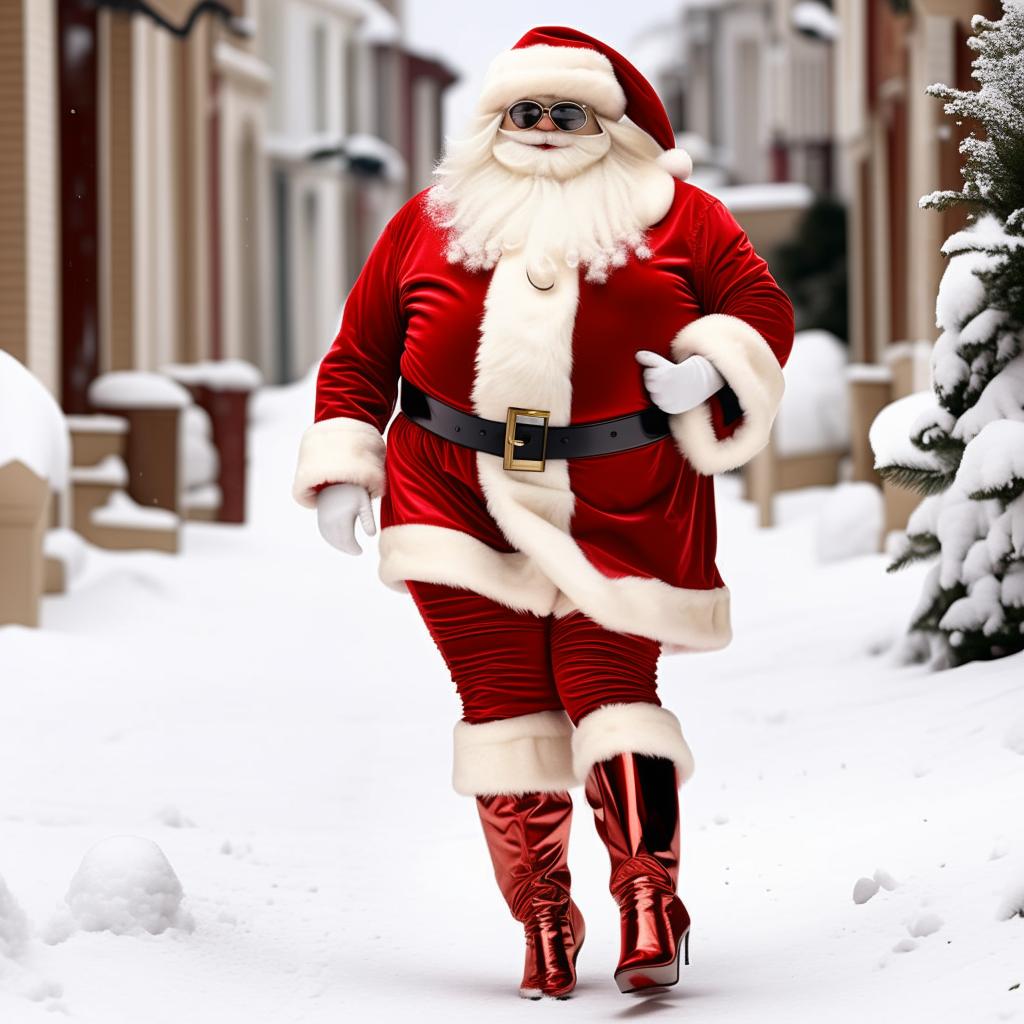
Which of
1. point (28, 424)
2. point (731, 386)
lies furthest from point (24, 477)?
point (731, 386)

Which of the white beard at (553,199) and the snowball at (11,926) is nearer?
the snowball at (11,926)

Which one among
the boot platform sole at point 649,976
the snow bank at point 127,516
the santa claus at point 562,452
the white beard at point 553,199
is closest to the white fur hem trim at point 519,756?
the santa claus at point 562,452

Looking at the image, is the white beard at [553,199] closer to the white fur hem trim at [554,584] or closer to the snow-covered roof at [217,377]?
the white fur hem trim at [554,584]

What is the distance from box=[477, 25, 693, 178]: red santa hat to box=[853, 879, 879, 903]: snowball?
140 cm

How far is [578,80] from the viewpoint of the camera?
11.4 feet

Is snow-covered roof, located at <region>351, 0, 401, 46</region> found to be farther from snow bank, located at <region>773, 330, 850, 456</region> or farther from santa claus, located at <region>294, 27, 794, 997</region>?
santa claus, located at <region>294, 27, 794, 997</region>

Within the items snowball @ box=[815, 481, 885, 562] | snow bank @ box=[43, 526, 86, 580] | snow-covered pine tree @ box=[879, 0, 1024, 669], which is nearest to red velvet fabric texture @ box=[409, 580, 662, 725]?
snow-covered pine tree @ box=[879, 0, 1024, 669]

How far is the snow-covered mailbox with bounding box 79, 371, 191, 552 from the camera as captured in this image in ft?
36.4

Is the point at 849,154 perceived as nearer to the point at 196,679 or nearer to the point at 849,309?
the point at 849,309

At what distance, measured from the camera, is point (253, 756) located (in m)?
5.78

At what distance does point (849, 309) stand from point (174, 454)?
395 inches

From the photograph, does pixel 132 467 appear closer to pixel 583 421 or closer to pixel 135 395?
pixel 135 395

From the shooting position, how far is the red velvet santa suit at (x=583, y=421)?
132 inches

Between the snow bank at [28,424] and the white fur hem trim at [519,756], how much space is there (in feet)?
12.4
